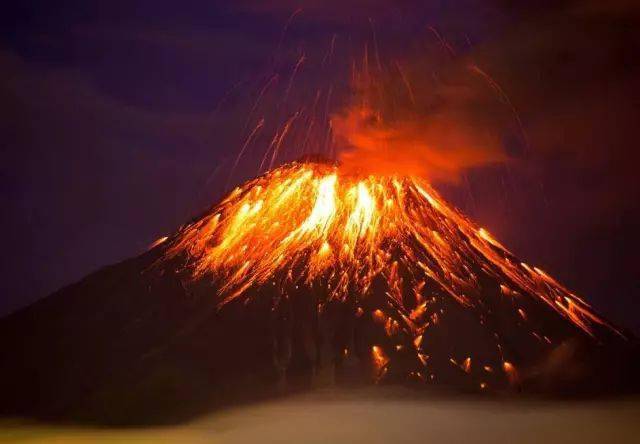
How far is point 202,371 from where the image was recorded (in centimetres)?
6303

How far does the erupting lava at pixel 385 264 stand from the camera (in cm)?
6419

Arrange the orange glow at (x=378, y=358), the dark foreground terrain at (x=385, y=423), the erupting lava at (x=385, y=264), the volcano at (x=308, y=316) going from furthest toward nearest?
the erupting lava at (x=385, y=264)
the volcano at (x=308, y=316)
the orange glow at (x=378, y=358)
the dark foreground terrain at (x=385, y=423)

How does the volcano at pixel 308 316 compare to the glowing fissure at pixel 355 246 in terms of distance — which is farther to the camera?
the glowing fissure at pixel 355 246

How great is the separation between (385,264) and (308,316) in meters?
6.61

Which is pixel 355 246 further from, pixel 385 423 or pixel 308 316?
pixel 385 423

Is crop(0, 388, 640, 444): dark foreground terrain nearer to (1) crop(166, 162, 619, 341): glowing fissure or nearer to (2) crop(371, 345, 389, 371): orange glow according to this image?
(2) crop(371, 345, 389, 371): orange glow

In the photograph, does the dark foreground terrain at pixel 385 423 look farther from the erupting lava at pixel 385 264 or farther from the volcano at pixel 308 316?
the erupting lava at pixel 385 264

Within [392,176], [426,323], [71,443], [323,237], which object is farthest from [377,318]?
[71,443]

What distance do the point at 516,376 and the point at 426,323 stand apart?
6355 mm

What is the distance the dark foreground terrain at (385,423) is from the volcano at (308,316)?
7.75 feet

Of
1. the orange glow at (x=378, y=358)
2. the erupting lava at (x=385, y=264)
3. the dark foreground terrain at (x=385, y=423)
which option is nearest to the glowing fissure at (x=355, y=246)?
the erupting lava at (x=385, y=264)

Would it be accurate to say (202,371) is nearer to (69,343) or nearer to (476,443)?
(69,343)

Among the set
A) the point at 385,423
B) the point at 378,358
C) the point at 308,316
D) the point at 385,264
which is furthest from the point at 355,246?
the point at 385,423

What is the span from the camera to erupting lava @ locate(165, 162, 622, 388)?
6419 centimetres
